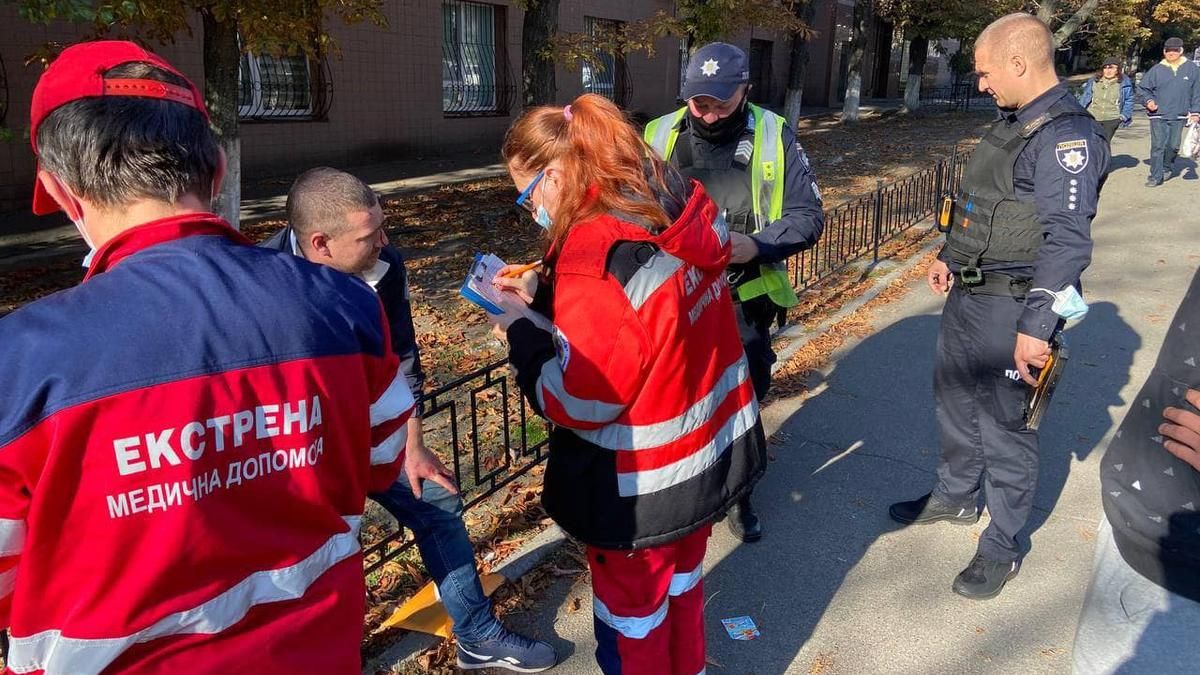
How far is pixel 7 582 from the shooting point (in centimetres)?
127

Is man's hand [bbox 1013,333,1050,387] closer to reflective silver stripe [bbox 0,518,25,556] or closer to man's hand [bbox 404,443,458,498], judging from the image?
man's hand [bbox 404,443,458,498]

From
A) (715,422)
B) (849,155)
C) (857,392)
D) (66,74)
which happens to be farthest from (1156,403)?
(849,155)

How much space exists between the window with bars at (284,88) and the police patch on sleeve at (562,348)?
12040mm

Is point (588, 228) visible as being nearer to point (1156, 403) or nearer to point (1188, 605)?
point (1156, 403)

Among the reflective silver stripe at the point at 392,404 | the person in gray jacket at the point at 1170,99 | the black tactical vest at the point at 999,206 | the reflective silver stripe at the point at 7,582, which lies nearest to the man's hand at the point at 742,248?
the black tactical vest at the point at 999,206

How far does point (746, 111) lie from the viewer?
352 cm

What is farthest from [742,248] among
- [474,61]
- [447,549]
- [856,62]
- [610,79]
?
[856,62]

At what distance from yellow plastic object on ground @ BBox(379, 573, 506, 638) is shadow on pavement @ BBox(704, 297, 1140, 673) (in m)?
1.01

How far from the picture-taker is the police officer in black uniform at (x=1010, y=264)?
2.99 m

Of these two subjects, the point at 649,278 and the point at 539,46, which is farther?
the point at 539,46

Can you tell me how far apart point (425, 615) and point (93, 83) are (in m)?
2.49

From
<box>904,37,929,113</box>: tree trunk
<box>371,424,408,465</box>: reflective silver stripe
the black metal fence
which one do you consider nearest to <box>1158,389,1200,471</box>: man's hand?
<box>371,424,408,465</box>: reflective silver stripe

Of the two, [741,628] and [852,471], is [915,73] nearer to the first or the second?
[852,471]

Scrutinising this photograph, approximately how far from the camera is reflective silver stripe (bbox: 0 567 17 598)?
126cm
